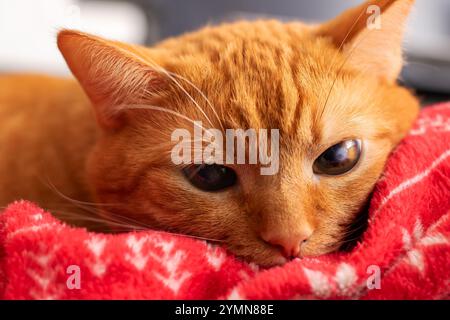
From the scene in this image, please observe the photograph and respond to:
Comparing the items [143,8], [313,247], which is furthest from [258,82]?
[143,8]

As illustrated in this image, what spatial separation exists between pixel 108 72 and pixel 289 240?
64 cm

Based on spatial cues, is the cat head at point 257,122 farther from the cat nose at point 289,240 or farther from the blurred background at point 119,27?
the blurred background at point 119,27

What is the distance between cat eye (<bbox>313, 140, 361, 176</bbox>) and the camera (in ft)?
4.00

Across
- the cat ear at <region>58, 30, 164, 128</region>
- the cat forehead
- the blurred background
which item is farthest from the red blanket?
the blurred background

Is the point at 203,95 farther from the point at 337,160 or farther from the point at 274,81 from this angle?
the point at 337,160

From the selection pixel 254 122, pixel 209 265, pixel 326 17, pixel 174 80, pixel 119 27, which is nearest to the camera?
pixel 209 265

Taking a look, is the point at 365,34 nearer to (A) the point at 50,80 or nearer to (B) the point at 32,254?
(B) the point at 32,254

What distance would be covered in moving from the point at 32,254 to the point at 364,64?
97 centimetres

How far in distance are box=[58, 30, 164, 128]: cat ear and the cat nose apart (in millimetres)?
517

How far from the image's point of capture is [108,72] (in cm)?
129

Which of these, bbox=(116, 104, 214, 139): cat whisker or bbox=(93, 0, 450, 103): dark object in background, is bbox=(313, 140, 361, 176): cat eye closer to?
bbox=(116, 104, 214, 139): cat whisker

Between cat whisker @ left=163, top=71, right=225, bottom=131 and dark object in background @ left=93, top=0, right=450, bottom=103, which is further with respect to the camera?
dark object in background @ left=93, top=0, right=450, bottom=103

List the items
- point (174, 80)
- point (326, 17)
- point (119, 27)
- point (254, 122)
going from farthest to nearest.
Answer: point (326, 17) < point (119, 27) < point (174, 80) < point (254, 122)

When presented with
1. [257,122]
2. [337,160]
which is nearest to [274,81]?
[257,122]
